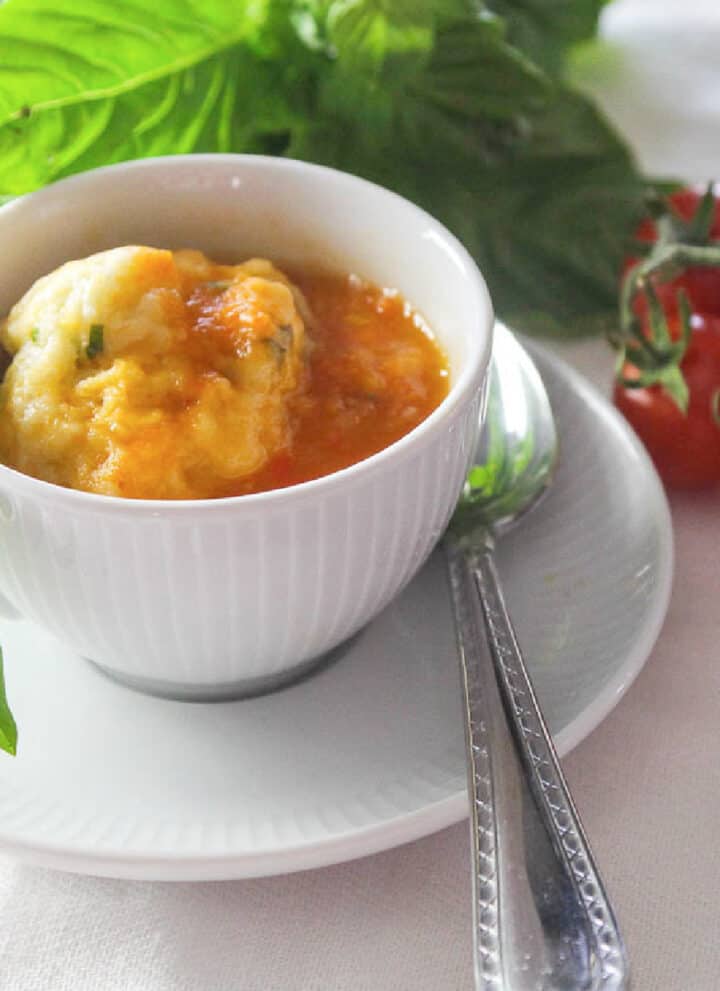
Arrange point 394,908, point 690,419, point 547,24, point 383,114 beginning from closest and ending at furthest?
point 394,908 → point 690,419 → point 383,114 → point 547,24

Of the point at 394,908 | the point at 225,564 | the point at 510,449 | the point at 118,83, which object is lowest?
the point at 394,908

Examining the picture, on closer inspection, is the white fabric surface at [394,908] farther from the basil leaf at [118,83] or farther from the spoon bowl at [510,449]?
the basil leaf at [118,83]

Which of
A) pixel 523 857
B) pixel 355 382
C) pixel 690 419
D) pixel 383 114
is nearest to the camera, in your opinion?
pixel 523 857

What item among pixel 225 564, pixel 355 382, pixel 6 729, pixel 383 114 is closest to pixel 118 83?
pixel 383 114

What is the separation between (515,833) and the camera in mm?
1440

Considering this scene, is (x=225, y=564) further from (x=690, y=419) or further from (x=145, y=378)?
(x=690, y=419)

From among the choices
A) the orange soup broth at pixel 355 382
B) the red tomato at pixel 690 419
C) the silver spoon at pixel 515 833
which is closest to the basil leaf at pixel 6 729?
the orange soup broth at pixel 355 382

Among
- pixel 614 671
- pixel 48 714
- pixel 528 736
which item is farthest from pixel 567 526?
pixel 48 714

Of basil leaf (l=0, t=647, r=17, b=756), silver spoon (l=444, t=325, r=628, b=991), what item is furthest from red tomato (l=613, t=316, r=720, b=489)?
basil leaf (l=0, t=647, r=17, b=756)

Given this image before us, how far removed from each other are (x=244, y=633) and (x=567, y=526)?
2.14ft

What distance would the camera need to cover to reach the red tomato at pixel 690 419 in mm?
2270

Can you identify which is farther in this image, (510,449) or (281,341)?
(510,449)

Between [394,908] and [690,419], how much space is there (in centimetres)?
111

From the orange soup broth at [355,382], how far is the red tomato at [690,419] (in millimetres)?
592
